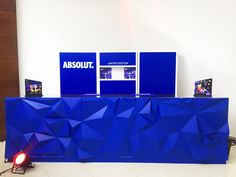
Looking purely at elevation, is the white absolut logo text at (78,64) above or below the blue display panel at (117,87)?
above

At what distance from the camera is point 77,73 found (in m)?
3.48

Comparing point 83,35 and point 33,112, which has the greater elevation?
point 83,35

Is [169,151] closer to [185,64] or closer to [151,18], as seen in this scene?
[185,64]

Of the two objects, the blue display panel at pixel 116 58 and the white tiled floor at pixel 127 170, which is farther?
the blue display panel at pixel 116 58

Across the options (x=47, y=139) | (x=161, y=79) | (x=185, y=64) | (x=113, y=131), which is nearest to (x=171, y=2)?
(x=185, y=64)

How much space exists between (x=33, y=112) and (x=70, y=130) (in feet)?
1.61

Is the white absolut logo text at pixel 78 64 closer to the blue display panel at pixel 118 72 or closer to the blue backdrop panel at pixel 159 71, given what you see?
the blue display panel at pixel 118 72

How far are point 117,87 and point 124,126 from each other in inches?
39.9

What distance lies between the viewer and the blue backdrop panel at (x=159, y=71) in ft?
11.3

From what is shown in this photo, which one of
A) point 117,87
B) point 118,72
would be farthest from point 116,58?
point 117,87

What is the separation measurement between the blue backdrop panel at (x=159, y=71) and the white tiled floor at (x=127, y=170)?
1217mm

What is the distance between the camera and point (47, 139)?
2.63 m

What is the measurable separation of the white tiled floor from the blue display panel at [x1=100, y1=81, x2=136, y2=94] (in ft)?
4.00

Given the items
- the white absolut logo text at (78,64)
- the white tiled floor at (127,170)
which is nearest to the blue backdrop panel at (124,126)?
the white tiled floor at (127,170)
